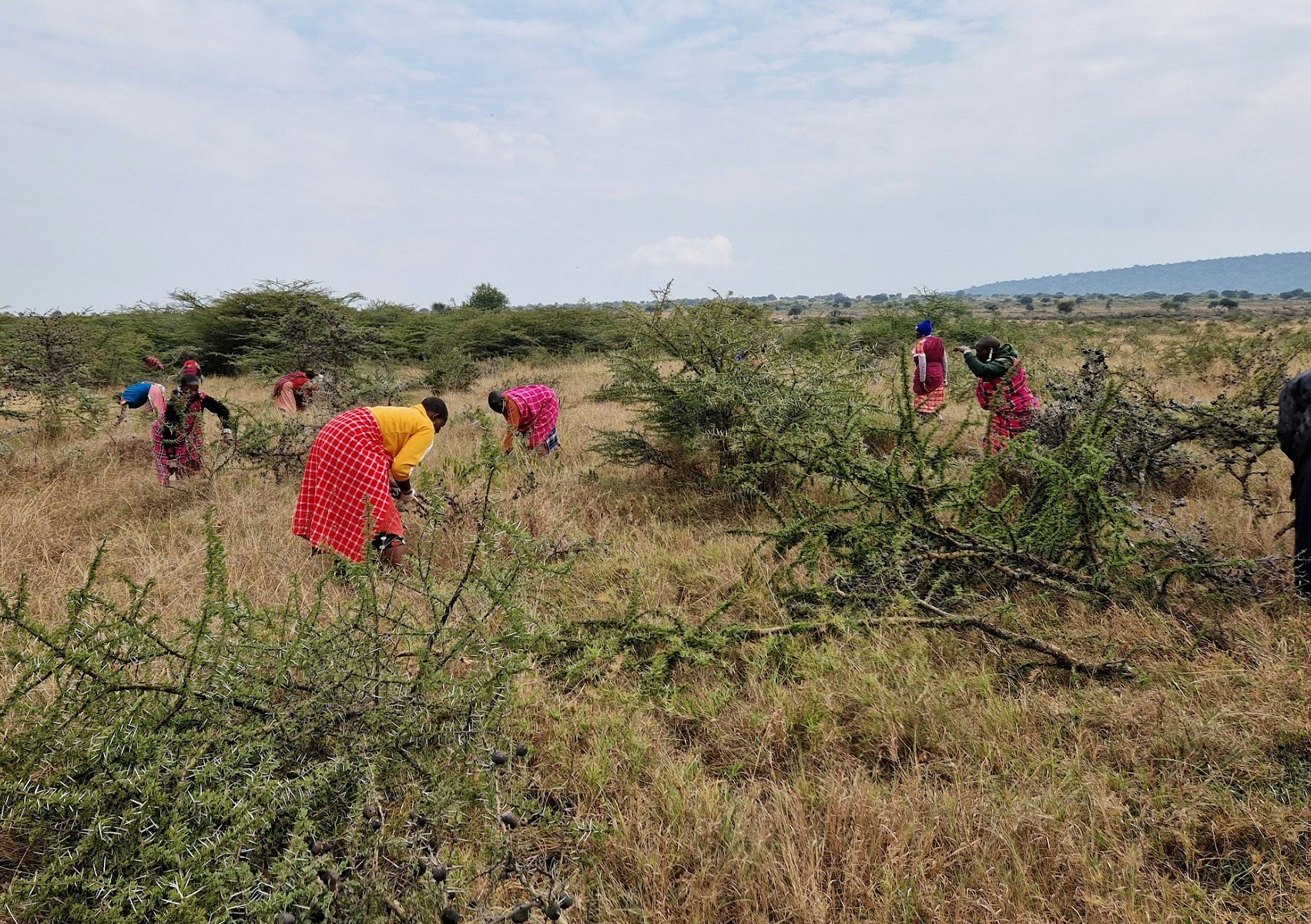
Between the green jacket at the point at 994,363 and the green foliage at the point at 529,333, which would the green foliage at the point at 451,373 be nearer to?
the green foliage at the point at 529,333

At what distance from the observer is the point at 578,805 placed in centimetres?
205

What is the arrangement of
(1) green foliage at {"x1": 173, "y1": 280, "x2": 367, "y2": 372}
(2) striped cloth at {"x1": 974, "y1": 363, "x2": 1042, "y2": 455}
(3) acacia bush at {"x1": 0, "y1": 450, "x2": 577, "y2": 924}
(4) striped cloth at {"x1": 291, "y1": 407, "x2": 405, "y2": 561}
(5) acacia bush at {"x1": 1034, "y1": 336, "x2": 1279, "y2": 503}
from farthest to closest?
1. (1) green foliage at {"x1": 173, "y1": 280, "x2": 367, "y2": 372}
2. (2) striped cloth at {"x1": 974, "y1": 363, "x2": 1042, "y2": 455}
3. (4) striped cloth at {"x1": 291, "y1": 407, "x2": 405, "y2": 561}
4. (5) acacia bush at {"x1": 1034, "y1": 336, "x2": 1279, "y2": 503}
5. (3) acacia bush at {"x1": 0, "y1": 450, "x2": 577, "y2": 924}

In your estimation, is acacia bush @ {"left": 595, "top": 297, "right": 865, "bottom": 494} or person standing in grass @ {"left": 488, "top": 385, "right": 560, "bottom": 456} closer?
acacia bush @ {"left": 595, "top": 297, "right": 865, "bottom": 494}

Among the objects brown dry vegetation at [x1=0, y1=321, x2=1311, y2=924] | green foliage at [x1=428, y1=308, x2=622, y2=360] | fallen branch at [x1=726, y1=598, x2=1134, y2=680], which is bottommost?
brown dry vegetation at [x1=0, y1=321, x2=1311, y2=924]

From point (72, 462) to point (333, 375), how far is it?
4285 mm

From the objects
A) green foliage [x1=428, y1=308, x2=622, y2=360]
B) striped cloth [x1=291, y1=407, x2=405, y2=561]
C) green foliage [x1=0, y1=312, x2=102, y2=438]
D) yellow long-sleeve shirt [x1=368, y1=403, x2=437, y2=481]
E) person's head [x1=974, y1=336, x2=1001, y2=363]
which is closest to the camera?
striped cloth [x1=291, y1=407, x2=405, y2=561]

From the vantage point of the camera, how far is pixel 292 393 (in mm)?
8727

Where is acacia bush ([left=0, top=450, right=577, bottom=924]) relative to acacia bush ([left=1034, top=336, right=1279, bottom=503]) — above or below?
below

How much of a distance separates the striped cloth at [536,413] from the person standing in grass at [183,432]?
2702 millimetres

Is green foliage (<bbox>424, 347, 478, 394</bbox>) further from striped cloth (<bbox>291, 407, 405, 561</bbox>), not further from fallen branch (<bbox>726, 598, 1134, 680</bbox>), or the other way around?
fallen branch (<bbox>726, 598, 1134, 680</bbox>)

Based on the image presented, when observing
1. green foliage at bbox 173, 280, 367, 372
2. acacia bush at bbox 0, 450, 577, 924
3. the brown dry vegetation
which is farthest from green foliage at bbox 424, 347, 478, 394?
acacia bush at bbox 0, 450, 577, 924

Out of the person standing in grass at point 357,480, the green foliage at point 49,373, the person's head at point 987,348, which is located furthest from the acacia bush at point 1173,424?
the green foliage at point 49,373

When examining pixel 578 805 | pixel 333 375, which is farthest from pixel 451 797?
pixel 333 375

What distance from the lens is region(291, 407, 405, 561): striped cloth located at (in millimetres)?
4188
